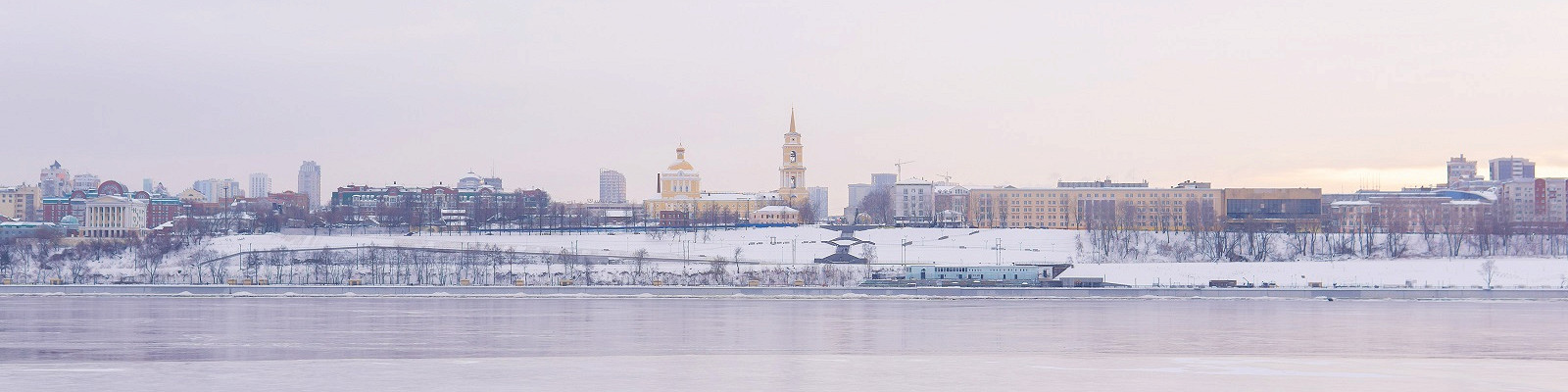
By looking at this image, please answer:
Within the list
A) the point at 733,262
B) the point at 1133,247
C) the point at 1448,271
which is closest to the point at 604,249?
the point at 733,262

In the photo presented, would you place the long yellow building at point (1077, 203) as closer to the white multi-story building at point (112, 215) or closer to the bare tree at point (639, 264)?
the bare tree at point (639, 264)

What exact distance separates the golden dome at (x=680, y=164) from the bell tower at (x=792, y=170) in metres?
9.48

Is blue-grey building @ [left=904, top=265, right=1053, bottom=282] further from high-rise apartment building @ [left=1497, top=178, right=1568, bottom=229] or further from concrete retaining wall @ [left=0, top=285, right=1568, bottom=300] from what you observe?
high-rise apartment building @ [left=1497, top=178, right=1568, bottom=229]

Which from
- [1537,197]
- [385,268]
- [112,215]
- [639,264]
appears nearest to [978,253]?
[639,264]

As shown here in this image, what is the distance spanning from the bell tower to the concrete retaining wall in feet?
314

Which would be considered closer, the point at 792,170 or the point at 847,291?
the point at 847,291

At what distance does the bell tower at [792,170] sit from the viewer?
507ft

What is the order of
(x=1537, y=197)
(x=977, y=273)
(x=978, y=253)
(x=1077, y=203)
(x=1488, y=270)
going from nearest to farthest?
(x=977, y=273), (x=1488, y=270), (x=978, y=253), (x=1077, y=203), (x=1537, y=197)

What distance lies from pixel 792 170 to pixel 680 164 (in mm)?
11320

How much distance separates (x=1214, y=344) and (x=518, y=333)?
15.1 meters

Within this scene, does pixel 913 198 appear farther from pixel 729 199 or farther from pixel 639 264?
pixel 639 264

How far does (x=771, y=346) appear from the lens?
102ft

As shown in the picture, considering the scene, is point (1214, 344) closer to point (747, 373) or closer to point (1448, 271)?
point (747, 373)

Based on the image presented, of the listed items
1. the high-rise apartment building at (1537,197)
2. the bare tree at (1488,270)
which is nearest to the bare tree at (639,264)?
the bare tree at (1488,270)
